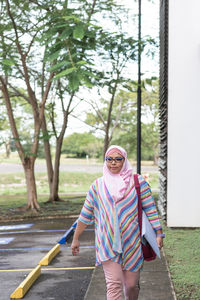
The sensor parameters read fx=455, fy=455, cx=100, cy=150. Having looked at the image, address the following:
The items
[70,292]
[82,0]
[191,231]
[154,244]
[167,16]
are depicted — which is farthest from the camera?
[82,0]

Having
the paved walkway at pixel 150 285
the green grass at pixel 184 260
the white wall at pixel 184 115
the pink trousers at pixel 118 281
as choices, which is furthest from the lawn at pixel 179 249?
the pink trousers at pixel 118 281

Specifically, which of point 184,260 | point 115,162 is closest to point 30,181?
point 184,260

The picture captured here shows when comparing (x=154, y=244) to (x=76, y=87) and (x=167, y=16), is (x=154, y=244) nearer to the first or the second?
(x=76, y=87)

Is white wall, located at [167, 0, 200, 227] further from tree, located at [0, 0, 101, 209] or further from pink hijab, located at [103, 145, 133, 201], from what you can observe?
pink hijab, located at [103, 145, 133, 201]

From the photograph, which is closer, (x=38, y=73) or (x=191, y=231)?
(x=191, y=231)

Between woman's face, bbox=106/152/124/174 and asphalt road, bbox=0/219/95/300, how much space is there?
223 centimetres

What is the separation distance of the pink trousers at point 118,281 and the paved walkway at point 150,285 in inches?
44.5

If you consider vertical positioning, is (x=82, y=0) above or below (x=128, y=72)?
above

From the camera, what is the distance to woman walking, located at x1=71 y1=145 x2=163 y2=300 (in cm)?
398

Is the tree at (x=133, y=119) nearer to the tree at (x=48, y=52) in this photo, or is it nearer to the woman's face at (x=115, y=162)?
the tree at (x=48, y=52)

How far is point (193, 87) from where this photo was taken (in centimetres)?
1023

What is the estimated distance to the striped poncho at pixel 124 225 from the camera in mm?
3988

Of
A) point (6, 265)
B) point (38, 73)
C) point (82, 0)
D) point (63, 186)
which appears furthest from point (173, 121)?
point (63, 186)

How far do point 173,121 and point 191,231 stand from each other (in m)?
2.47
